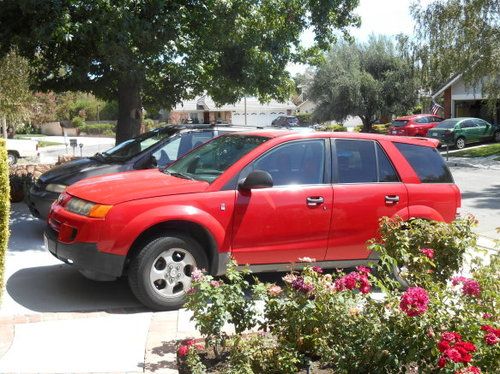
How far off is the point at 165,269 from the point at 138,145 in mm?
4392

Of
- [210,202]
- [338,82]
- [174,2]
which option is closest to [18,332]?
[210,202]

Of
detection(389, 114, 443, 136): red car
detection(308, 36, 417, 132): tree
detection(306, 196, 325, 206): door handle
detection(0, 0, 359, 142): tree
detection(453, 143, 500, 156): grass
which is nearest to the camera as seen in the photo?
detection(306, 196, 325, 206): door handle

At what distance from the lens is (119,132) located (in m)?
13.8

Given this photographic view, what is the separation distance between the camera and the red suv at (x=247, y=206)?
218 inches

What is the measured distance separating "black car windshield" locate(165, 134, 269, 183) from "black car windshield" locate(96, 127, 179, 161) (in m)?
2.55

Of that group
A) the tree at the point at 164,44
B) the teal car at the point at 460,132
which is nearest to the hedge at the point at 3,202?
the tree at the point at 164,44

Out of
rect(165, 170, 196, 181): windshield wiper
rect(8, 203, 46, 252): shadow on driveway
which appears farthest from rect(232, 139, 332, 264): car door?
rect(8, 203, 46, 252): shadow on driveway

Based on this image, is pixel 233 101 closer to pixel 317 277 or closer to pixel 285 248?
pixel 285 248

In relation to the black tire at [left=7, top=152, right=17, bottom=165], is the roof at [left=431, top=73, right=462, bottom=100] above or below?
above

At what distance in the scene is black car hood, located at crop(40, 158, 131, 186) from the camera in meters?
8.66

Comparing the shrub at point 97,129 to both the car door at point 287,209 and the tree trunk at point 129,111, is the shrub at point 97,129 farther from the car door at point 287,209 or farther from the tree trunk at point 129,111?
the car door at point 287,209

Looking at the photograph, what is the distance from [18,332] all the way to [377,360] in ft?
10.4

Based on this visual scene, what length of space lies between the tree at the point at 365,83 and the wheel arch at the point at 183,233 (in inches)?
1398

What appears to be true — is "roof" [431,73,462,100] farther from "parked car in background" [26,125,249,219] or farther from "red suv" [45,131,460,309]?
"red suv" [45,131,460,309]
